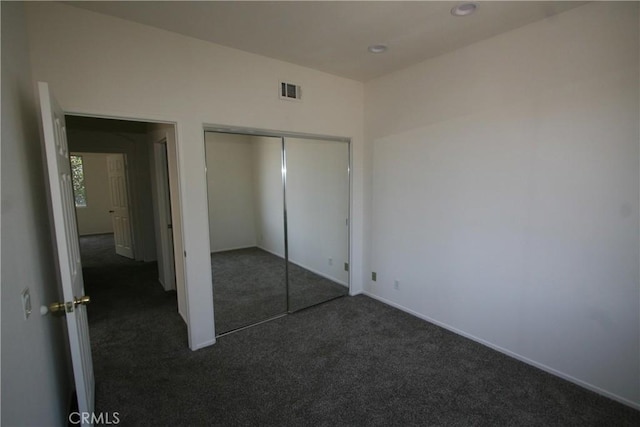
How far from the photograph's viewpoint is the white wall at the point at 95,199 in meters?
8.62

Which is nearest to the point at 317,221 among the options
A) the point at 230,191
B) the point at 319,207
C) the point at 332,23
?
the point at 319,207

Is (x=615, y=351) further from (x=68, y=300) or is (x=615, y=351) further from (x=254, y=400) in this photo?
(x=68, y=300)

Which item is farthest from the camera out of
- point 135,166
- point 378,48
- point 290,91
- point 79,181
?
point 79,181

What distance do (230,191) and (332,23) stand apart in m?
1.88

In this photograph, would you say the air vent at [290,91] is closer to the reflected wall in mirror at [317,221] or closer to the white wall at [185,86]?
the white wall at [185,86]

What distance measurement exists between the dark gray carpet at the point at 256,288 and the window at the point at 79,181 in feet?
24.7

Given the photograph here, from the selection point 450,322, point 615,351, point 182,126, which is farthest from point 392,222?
point 182,126

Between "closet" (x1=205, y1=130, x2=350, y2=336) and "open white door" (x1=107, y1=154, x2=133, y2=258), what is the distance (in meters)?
3.51

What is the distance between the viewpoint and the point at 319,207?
4.07 m

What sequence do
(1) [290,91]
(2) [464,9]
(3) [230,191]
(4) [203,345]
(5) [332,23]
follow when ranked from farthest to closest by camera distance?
(3) [230,191], (1) [290,91], (4) [203,345], (5) [332,23], (2) [464,9]

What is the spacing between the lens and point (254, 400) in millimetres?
2207

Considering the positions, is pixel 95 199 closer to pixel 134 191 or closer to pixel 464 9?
pixel 134 191

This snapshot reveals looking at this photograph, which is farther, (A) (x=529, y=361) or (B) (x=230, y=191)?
(B) (x=230, y=191)

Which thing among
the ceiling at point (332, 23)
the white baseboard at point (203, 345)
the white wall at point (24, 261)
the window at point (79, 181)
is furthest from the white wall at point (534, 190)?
the window at point (79, 181)
